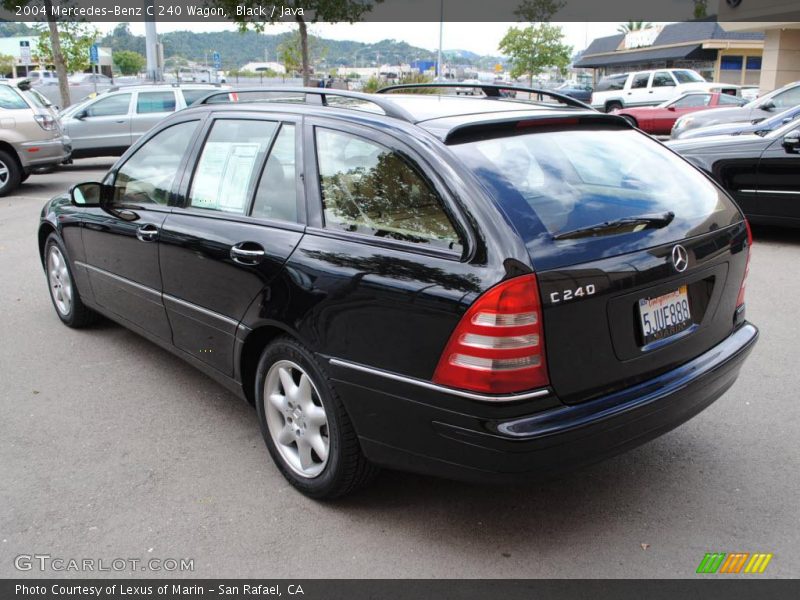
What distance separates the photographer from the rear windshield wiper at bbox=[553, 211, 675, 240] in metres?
2.85

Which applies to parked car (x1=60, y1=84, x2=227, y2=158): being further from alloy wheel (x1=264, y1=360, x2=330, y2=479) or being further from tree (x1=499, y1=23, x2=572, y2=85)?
tree (x1=499, y1=23, x2=572, y2=85)

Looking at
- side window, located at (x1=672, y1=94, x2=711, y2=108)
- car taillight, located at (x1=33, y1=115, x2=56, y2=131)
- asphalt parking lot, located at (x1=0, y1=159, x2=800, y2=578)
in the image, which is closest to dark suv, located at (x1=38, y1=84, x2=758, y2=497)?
asphalt parking lot, located at (x1=0, y1=159, x2=800, y2=578)

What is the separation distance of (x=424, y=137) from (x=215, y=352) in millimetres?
1583

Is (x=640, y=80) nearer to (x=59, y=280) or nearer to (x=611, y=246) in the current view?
(x=59, y=280)

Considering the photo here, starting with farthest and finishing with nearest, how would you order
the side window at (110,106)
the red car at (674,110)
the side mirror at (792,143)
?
the red car at (674,110) → the side window at (110,106) → the side mirror at (792,143)

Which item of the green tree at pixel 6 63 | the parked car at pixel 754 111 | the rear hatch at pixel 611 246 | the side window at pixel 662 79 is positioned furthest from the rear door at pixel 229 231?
the green tree at pixel 6 63

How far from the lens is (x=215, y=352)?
12.8ft

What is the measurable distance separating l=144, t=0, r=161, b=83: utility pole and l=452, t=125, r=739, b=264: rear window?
23360 mm

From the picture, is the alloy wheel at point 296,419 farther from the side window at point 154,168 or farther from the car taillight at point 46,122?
the car taillight at point 46,122

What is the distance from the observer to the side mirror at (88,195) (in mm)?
4879

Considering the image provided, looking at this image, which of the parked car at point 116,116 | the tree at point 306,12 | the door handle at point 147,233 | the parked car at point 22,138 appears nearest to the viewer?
the door handle at point 147,233

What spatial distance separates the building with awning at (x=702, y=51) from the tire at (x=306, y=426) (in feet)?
156
